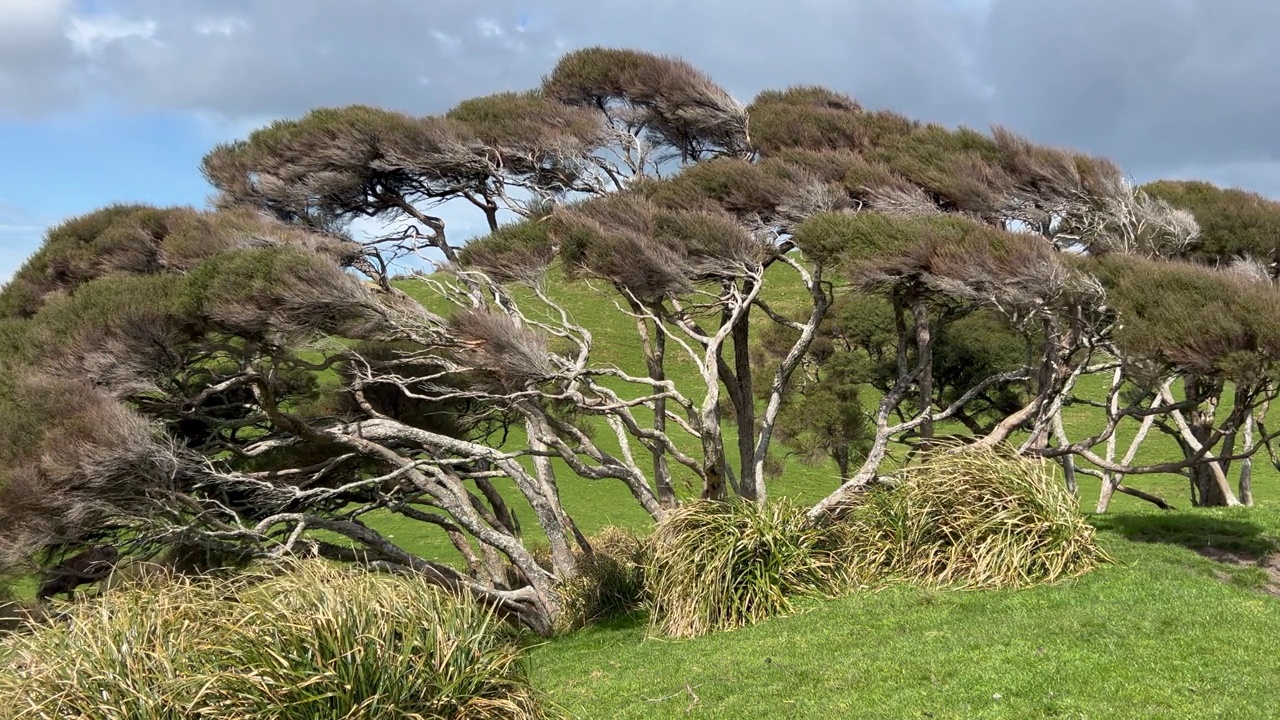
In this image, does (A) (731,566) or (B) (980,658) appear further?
(A) (731,566)

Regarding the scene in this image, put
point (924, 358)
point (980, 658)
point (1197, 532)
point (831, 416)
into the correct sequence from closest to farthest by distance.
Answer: point (980, 658), point (1197, 532), point (924, 358), point (831, 416)

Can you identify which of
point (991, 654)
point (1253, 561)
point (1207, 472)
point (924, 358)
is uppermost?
point (924, 358)

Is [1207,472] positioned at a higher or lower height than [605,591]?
higher

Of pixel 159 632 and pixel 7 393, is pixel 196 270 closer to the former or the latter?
pixel 7 393

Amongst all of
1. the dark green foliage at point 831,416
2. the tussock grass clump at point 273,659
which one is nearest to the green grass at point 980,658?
the tussock grass clump at point 273,659

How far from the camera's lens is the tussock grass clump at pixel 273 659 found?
6.23 metres

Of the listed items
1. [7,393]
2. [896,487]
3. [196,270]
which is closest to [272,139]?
[196,270]

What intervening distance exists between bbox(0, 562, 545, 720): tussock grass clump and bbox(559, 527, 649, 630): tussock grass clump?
247 inches

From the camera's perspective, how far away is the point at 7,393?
41.9ft

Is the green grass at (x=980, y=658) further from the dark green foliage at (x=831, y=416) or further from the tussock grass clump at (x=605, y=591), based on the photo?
the dark green foliage at (x=831, y=416)

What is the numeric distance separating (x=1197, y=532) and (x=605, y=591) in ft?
26.2

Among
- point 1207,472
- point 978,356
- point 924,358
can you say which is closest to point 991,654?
point 924,358

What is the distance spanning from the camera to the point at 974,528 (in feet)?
37.3

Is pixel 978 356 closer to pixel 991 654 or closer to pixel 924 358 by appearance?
pixel 924 358
